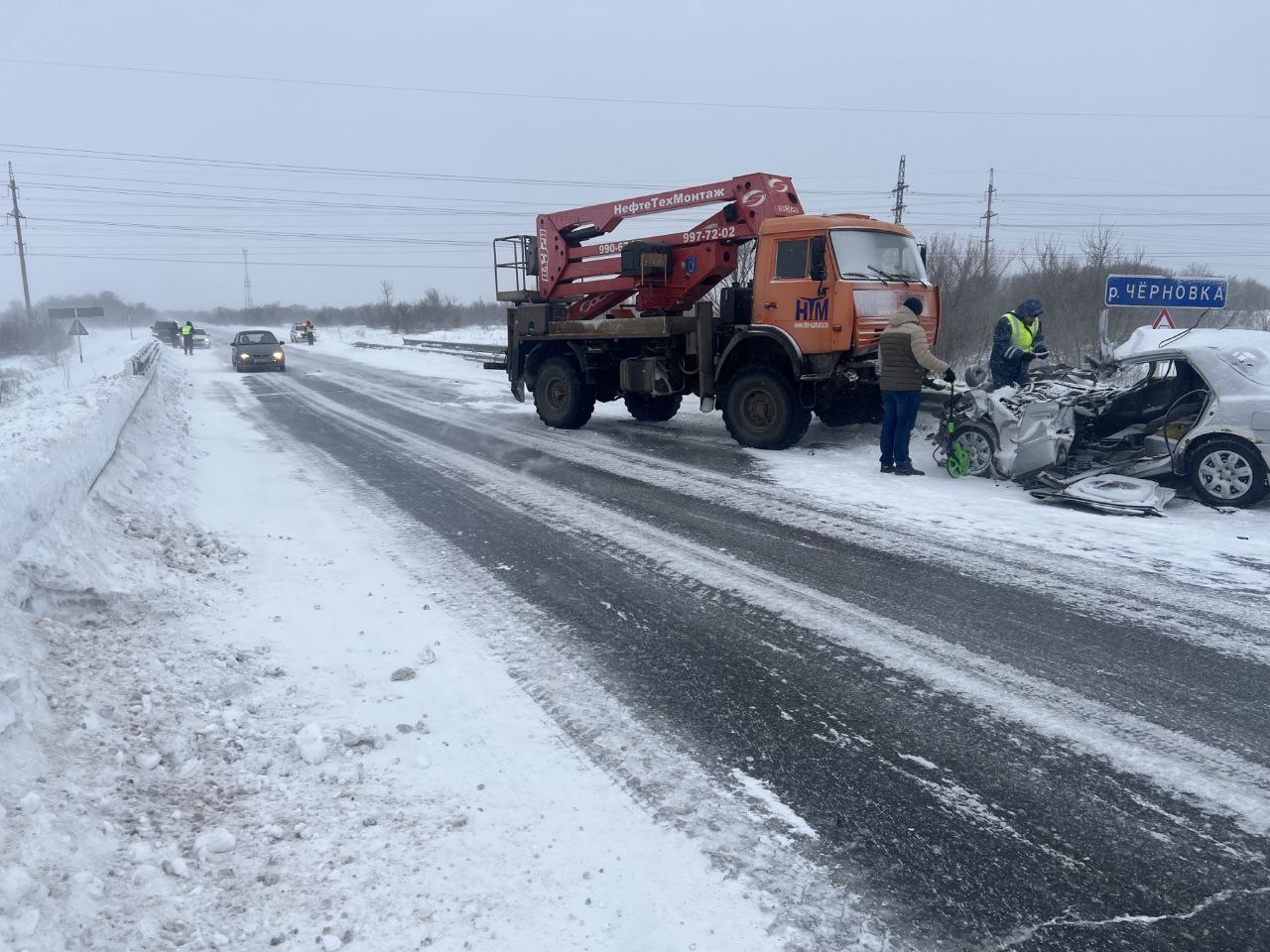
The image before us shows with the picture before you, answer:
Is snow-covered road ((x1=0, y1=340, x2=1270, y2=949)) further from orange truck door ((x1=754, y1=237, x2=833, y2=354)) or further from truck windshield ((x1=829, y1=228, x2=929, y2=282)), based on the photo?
truck windshield ((x1=829, y1=228, x2=929, y2=282))

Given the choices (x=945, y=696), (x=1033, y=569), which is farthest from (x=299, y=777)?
(x=1033, y=569)

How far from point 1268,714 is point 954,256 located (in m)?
17.6

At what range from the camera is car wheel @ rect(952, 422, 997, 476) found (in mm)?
9023

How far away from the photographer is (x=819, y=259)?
1019cm

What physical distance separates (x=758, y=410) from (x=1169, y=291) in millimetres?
5495

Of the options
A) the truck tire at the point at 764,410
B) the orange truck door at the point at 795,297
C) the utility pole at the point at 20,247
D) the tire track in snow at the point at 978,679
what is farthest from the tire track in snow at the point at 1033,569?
the utility pole at the point at 20,247

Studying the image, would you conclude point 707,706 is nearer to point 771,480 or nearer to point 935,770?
point 935,770

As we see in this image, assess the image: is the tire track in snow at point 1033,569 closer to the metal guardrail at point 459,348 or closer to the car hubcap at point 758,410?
the car hubcap at point 758,410

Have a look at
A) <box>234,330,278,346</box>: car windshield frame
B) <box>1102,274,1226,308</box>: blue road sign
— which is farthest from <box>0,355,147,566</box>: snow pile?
<box>234,330,278,346</box>: car windshield frame

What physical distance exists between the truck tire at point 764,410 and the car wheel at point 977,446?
7.05ft

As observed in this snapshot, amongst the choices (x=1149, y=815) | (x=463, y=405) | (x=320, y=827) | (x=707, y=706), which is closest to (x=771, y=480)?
(x=707, y=706)

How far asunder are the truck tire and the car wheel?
7.05ft

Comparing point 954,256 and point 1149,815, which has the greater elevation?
point 954,256

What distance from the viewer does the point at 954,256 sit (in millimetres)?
19672
